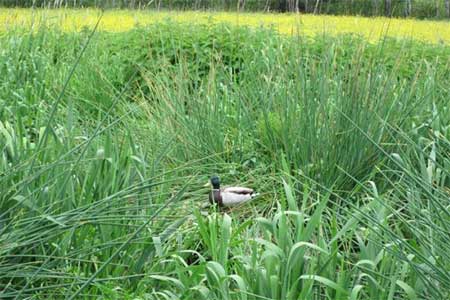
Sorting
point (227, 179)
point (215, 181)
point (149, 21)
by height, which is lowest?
point (227, 179)

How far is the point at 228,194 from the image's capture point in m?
3.91

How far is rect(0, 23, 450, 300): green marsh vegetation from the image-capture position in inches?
105

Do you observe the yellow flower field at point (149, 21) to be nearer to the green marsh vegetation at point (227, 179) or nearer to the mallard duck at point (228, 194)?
the green marsh vegetation at point (227, 179)

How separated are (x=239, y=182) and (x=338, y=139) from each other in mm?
618

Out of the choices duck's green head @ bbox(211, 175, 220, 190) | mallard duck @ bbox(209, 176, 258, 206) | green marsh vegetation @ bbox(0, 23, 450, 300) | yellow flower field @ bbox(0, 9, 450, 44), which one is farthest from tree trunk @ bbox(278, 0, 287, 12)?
duck's green head @ bbox(211, 175, 220, 190)

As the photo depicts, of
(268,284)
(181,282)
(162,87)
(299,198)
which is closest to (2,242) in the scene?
(181,282)

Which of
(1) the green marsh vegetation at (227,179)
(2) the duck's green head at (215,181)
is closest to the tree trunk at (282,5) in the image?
(1) the green marsh vegetation at (227,179)

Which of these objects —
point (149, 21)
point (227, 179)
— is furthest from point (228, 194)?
point (149, 21)

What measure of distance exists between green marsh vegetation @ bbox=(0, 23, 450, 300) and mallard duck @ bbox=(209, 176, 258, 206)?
0.24 ft

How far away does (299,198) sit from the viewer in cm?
409

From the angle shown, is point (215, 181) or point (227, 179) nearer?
point (215, 181)

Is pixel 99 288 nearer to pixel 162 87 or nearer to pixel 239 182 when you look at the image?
pixel 239 182

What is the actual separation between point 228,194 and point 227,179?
1.94 feet

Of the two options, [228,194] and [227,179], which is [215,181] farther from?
[227,179]
